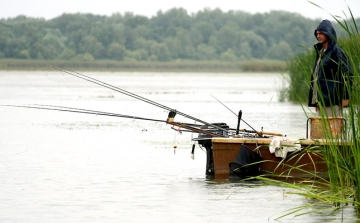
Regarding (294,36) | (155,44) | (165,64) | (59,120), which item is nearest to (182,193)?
(59,120)

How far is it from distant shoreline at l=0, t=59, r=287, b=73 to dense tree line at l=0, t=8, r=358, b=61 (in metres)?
7.68

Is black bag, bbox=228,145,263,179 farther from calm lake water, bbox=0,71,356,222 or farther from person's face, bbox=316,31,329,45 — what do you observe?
person's face, bbox=316,31,329,45

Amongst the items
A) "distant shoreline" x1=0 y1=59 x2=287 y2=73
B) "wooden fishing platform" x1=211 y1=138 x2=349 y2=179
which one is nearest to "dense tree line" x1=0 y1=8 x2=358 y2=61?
"distant shoreline" x1=0 y1=59 x2=287 y2=73

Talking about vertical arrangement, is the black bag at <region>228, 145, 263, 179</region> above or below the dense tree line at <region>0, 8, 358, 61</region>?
below

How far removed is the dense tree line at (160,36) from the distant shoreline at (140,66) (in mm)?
7684

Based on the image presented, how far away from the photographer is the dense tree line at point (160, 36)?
82.7 m

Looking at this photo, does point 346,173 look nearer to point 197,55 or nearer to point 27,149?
point 27,149

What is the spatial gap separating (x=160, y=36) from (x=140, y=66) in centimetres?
2453

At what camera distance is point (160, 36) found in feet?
325

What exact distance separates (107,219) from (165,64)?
223 ft

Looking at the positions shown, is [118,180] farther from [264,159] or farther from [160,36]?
[160,36]

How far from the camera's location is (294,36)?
99250 mm

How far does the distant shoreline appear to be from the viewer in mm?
62075

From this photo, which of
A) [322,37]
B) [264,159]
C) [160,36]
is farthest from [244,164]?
[160,36]
